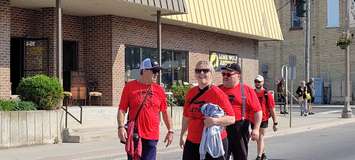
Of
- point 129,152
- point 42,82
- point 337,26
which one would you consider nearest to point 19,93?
point 42,82

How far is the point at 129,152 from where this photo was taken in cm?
812

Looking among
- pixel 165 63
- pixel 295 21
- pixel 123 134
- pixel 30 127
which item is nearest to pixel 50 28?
pixel 30 127

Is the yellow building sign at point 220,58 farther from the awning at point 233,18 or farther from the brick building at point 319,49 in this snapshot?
the brick building at point 319,49

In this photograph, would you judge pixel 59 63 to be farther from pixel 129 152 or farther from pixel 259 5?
pixel 259 5

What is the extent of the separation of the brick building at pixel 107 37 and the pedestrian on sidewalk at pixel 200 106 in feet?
42.1

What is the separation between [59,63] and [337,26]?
37.1 m

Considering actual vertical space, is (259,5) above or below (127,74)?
above

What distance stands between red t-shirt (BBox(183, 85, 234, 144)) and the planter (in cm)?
970

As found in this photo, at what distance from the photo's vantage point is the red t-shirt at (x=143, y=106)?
8.33m

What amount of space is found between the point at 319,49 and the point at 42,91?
38.0 m

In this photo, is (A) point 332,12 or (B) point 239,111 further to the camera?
(A) point 332,12

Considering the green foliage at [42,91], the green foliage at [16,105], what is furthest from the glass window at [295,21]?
the green foliage at [16,105]

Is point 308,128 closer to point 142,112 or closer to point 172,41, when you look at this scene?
point 172,41

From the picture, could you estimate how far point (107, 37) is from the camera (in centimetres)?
2497
